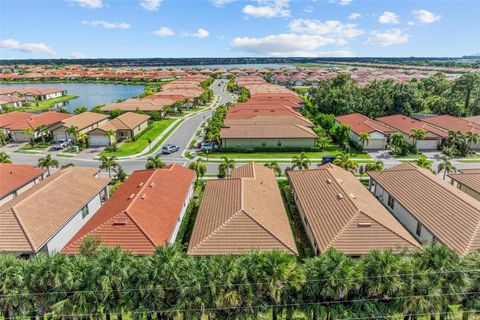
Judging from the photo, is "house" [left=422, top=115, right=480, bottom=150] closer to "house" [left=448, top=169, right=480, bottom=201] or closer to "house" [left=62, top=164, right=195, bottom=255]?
"house" [left=448, top=169, right=480, bottom=201]

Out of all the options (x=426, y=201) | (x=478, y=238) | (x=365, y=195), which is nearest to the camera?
(x=478, y=238)

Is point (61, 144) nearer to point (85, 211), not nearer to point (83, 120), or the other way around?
point (83, 120)

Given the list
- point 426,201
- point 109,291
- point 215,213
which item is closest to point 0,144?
point 215,213

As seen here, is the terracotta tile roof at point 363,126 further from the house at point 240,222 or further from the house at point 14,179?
the house at point 14,179

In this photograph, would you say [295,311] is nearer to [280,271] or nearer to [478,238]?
[280,271]

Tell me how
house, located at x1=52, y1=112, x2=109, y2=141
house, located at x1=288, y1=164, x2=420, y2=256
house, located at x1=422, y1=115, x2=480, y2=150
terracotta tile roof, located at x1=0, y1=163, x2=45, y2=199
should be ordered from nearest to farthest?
1. house, located at x1=288, y1=164, x2=420, y2=256
2. terracotta tile roof, located at x1=0, y1=163, x2=45, y2=199
3. house, located at x1=422, y1=115, x2=480, y2=150
4. house, located at x1=52, y1=112, x2=109, y2=141

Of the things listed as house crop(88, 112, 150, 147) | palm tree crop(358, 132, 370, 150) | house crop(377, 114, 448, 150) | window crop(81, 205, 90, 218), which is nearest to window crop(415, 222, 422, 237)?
palm tree crop(358, 132, 370, 150)

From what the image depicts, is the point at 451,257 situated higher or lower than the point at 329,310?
higher
